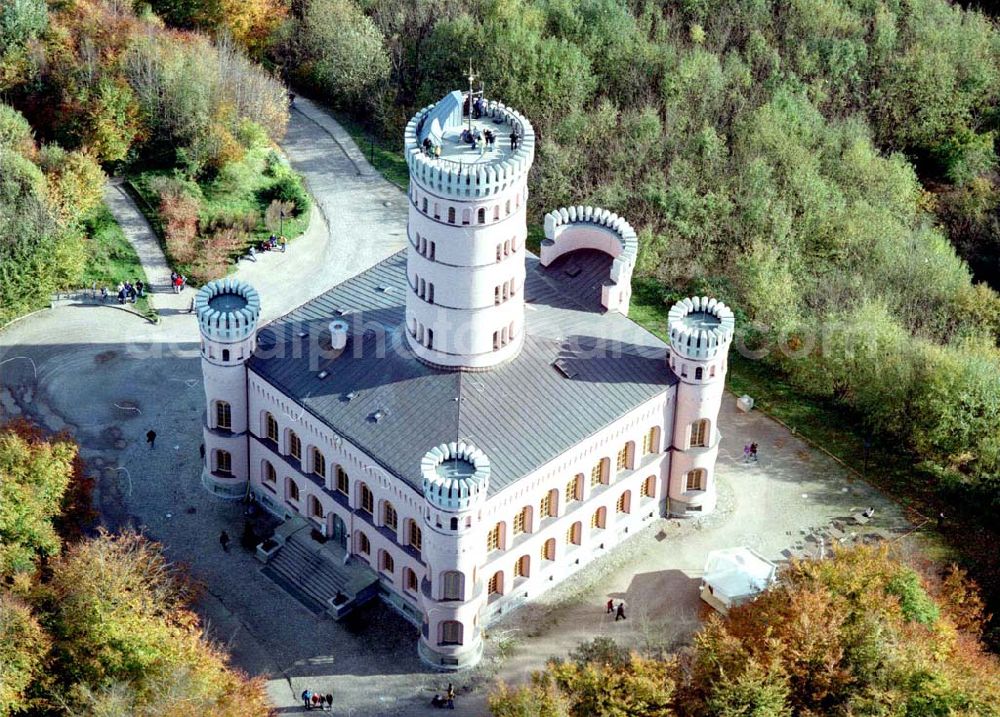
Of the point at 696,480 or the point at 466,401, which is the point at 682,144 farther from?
the point at 466,401

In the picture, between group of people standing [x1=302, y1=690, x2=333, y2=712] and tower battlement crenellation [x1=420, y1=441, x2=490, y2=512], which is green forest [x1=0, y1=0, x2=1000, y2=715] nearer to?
tower battlement crenellation [x1=420, y1=441, x2=490, y2=512]

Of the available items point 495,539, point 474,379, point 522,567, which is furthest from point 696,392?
point 495,539

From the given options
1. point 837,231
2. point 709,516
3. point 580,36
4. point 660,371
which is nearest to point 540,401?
point 660,371

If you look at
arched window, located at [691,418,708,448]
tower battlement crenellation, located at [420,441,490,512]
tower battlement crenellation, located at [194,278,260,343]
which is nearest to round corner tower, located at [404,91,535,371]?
tower battlement crenellation, located at [420,441,490,512]

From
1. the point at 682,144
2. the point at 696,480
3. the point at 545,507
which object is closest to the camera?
the point at 545,507

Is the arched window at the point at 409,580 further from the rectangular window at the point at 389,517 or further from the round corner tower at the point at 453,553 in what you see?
the rectangular window at the point at 389,517

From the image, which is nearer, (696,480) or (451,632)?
(451,632)

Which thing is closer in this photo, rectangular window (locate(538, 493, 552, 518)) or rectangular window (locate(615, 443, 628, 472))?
rectangular window (locate(538, 493, 552, 518))

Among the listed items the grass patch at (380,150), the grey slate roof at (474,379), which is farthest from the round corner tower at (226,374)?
the grass patch at (380,150)
